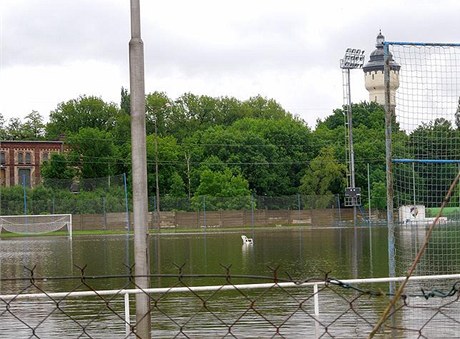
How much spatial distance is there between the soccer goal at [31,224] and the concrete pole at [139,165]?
50034mm

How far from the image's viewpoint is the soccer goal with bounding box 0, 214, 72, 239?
2211 inches

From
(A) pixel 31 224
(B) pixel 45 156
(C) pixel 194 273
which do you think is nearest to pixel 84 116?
(B) pixel 45 156

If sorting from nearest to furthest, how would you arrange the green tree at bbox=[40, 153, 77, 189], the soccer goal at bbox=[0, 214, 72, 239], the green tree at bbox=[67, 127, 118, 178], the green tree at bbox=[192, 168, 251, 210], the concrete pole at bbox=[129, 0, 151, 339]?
the concrete pole at bbox=[129, 0, 151, 339]
the soccer goal at bbox=[0, 214, 72, 239]
the green tree at bbox=[192, 168, 251, 210]
the green tree at bbox=[40, 153, 77, 189]
the green tree at bbox=[67, 127, 118, 178]

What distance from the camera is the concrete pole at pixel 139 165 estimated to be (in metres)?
6.16

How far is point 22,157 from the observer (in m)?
81.7

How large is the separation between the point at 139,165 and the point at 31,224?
5172 centimetres

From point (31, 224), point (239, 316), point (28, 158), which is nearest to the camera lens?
point (239, 316)

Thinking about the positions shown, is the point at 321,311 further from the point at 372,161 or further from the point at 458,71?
the point at 372,161

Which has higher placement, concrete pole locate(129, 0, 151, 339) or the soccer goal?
concrete pole locate(129, 0, 151, 339)

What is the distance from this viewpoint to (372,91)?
115 metres

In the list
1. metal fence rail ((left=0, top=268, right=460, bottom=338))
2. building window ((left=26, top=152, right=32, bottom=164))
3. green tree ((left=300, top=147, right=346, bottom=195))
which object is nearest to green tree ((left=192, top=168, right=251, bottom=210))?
green tree ((left=300, top=147, right=346, bottom=195))

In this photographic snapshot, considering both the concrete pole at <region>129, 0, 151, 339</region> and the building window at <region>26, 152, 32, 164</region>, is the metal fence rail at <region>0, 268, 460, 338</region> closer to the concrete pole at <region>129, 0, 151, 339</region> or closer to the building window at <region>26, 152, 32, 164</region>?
the concrete pole at <region>129, 0, 151, 339</region>

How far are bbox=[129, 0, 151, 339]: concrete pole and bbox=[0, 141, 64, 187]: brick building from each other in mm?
76070

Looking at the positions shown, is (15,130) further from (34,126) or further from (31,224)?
(31,224)
